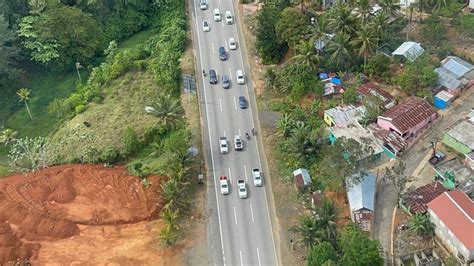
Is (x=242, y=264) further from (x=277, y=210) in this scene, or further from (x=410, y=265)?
(x=410, y=265)

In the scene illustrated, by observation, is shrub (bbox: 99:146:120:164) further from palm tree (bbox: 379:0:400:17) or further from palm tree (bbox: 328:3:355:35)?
palm tree (bbox: 379:0:400:17)

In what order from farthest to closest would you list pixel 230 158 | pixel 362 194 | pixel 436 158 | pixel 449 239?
pixel 230 158 < pixel 436 158 < pixel 362 194 < pixel 449 239

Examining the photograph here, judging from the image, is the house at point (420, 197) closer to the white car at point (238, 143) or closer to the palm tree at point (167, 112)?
the white car at point (238, 143)

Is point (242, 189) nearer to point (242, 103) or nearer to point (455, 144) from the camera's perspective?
point (242, 103)

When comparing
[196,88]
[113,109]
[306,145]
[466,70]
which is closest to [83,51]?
[113,109]

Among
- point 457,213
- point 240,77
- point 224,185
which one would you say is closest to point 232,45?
point 240,77

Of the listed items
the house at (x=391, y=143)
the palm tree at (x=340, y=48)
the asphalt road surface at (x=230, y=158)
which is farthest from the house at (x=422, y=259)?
the palm tree at (x=340, y=48)
